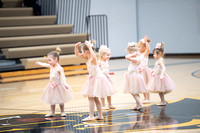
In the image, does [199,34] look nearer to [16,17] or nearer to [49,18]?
[49,18]

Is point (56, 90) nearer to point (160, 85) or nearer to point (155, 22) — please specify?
point (160, 85)

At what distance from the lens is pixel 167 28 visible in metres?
12.9

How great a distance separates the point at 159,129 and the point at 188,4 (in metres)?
9.59

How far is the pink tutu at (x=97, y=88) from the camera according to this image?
4125 millimetres

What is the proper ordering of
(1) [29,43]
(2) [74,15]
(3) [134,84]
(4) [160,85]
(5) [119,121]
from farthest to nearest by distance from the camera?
(2) [74,15] → (1) [29,43] → (4) [160,85] → (3) [134,84] → (5) [119,121]

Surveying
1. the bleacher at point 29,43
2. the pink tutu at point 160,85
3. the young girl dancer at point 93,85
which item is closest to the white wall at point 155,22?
the bleacher at point 29,43

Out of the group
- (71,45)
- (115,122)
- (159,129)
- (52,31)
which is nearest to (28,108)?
(115,122)

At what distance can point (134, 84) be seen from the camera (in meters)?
4.67

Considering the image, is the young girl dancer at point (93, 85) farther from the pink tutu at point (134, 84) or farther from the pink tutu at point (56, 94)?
the pink tutu at point (134, 84)

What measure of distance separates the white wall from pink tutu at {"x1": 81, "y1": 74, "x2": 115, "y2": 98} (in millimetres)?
8425

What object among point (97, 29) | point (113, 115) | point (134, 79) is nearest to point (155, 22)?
point (97, 29)

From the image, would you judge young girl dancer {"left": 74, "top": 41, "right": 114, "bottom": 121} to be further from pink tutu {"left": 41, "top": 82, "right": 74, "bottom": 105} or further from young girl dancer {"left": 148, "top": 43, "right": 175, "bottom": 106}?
young girl dancer {"left": 148, "top": 43, "right": 175, "bottom": 106}

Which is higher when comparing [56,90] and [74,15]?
[74,15]

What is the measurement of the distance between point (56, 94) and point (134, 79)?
3.59ft
